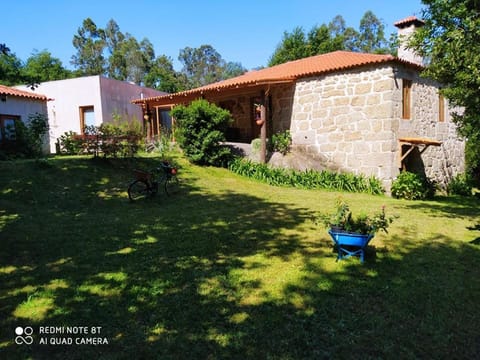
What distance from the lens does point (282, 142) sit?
43.3 ft

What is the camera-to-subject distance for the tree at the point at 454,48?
6543 mm

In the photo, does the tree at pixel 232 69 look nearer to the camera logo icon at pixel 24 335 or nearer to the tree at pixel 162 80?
the tree at pixel 162 80

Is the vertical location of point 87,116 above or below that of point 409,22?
below

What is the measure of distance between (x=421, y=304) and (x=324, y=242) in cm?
196

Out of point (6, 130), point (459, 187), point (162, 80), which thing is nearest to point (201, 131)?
point (6, 130)

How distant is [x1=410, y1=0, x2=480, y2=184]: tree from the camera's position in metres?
6.54

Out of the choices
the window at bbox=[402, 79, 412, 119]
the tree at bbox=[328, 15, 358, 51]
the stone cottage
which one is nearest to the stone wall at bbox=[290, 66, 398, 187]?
the stone cottage

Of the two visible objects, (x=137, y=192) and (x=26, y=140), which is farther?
(x=26, y=140)

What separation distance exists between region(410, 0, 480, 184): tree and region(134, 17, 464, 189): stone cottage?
2388 mm

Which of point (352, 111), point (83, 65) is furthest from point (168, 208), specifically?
point (83, 65)

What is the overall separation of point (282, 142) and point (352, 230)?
29.2 ft

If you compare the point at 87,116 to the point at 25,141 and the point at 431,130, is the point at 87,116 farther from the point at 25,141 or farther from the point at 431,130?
the point at 431,130

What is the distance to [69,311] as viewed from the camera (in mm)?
3254

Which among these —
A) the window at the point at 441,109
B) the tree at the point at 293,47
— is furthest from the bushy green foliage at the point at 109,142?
the tree at the point at 293,47
